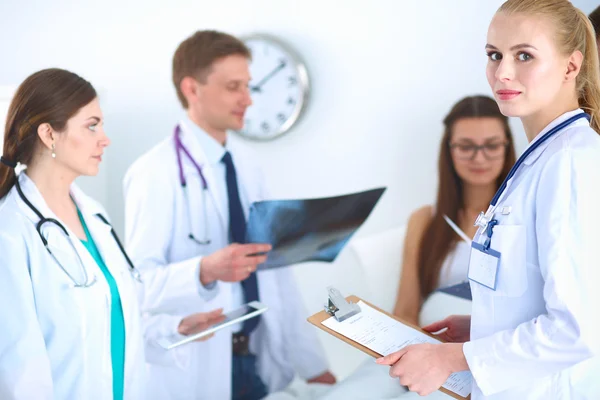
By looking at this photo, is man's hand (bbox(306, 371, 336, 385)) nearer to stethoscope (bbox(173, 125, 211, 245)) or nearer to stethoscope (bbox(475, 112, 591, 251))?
stethoscope (bbox(173, 125, 211, 245))

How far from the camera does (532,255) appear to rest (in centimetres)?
108

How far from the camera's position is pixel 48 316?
1463 mm

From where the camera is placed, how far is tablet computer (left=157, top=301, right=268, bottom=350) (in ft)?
5.74

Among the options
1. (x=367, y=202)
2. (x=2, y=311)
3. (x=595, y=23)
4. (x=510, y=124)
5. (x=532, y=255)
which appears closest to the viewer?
(x=532, y=255)

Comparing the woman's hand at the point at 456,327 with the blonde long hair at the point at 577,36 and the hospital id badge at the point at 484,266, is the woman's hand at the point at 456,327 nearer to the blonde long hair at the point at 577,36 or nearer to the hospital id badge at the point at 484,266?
the hospital id badge at the point at 484,266

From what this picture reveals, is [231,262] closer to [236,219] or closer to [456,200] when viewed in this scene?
[236,219]

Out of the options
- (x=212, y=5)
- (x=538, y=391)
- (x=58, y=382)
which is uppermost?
(x=212, y=5)

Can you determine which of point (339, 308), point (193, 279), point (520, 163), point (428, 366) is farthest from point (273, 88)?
point (428, 366)

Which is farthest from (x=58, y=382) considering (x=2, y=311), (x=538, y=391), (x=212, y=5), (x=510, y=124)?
(x=510, y=124)

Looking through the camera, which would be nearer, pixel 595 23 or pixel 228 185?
pixel 595 23

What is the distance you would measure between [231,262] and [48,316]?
2.46ft

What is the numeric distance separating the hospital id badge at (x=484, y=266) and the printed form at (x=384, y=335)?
9.1 inches

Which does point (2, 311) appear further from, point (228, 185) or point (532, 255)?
point (532, 255)

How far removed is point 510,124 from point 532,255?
1040 millimetres
